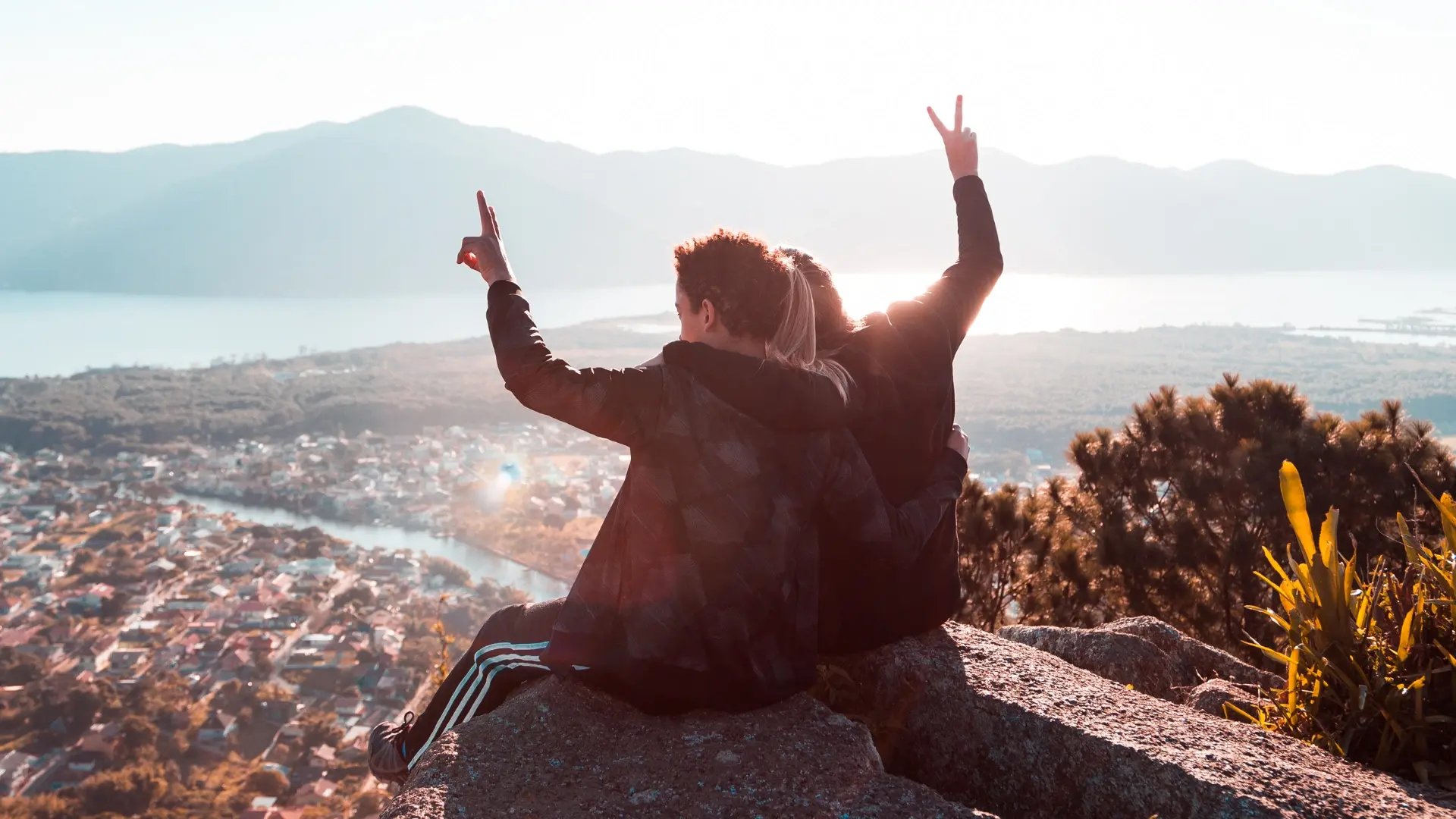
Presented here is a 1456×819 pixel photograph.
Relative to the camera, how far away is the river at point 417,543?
26.6 m

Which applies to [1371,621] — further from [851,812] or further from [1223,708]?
[851,812]

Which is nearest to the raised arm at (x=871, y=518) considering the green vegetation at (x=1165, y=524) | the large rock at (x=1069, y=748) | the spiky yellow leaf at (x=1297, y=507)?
the large rock at (x=1069, y=748)

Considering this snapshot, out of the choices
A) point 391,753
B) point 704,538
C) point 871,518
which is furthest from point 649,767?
point 391,753

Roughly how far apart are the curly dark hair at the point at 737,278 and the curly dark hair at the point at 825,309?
0.45m

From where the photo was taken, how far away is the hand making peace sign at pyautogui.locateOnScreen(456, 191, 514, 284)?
2471mm

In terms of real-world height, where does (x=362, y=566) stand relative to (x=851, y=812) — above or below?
below

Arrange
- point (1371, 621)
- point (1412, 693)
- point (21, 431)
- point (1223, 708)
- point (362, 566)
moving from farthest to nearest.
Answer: point (21, 431) < point (362, 566) < point (1223, 708) < point (1371, 621) < point (1412, 693)

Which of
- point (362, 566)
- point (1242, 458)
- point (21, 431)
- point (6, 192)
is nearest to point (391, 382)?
point (21, 431)

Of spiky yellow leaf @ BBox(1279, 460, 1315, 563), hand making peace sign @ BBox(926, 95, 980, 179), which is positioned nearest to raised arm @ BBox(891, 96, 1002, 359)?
hand making peace sign @ BBox(926, 95, 980, 179)

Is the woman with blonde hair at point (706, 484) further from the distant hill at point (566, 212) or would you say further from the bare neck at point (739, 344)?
Result: the distant hill at point (566, 212)

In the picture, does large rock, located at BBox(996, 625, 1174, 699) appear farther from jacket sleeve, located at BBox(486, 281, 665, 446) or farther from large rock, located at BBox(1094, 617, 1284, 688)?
jacket sleeve, located at BBox(486, 281, 665, 446)

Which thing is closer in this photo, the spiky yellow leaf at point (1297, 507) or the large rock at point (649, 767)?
the large rock at point (649, 767)

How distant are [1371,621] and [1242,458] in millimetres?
3767

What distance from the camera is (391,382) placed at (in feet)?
199
